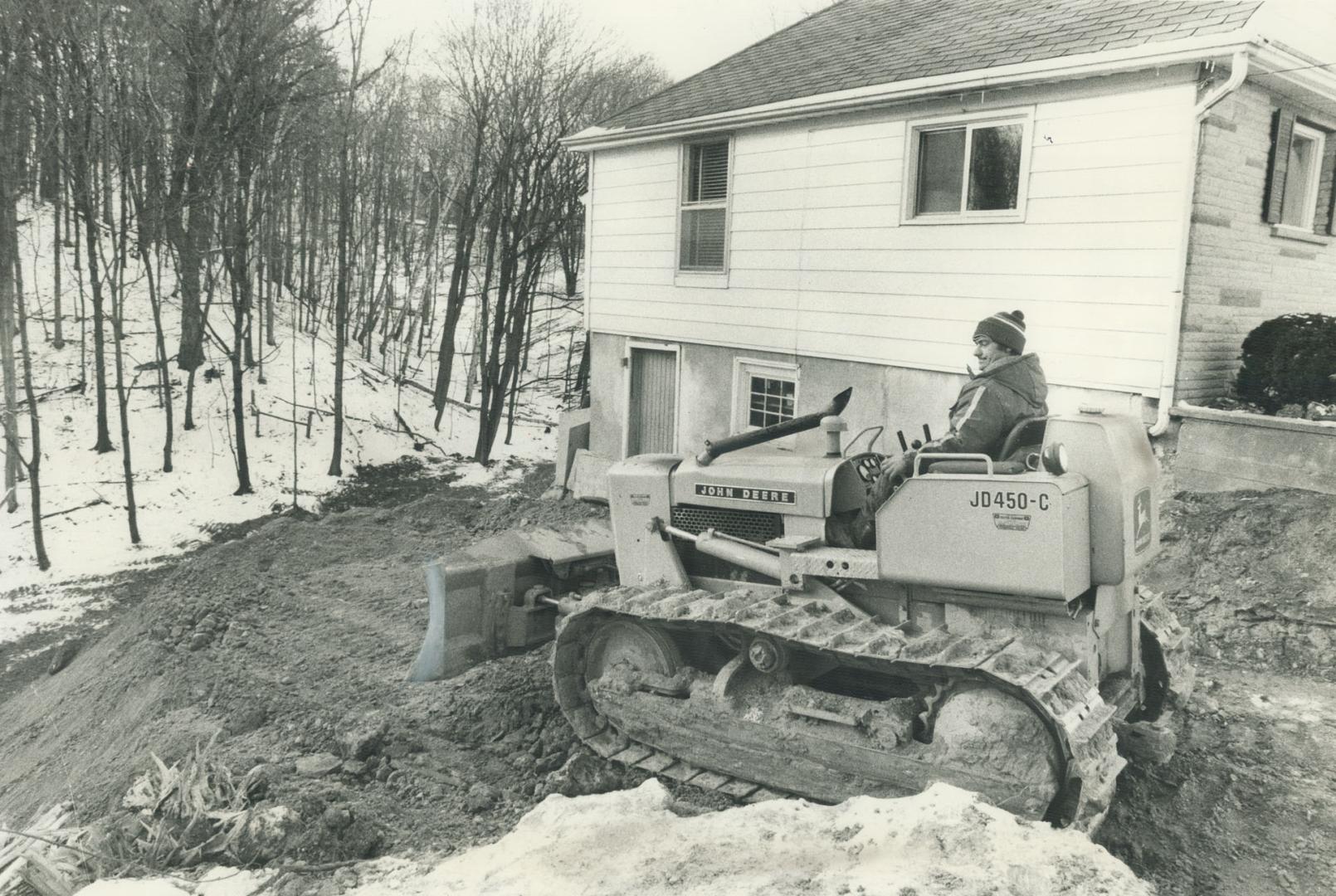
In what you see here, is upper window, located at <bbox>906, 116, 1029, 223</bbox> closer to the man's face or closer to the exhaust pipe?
the man's face

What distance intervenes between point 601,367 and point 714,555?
9001 millimetres

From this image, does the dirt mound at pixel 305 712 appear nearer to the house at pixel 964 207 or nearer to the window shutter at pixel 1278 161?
the house at pixel 964 207

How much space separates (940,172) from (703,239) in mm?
3627

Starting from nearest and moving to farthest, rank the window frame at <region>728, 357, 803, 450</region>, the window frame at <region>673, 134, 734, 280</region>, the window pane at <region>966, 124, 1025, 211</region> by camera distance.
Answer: the window pane at <region>966, 124, 1025, 211</region> < the window frame at <region>728, 357, 803, 450</region> < the window frame at <region>673, 134, 734, 280</region>

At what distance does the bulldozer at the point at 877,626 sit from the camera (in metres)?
4.52

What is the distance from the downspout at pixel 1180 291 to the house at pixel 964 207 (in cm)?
2

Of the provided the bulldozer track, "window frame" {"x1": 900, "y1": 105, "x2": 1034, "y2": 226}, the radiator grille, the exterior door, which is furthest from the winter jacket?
the exterior door

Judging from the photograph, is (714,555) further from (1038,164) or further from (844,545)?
(1038,164)

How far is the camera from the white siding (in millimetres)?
8508

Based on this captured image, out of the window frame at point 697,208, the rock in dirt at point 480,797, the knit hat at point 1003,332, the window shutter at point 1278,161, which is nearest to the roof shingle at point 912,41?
the window frame at point 697,208

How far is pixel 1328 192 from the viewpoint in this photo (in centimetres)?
1021

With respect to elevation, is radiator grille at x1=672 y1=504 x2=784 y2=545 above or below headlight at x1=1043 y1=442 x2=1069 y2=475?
below

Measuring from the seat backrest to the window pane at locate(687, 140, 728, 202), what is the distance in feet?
26.1

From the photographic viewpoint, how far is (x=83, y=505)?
13266 mm
